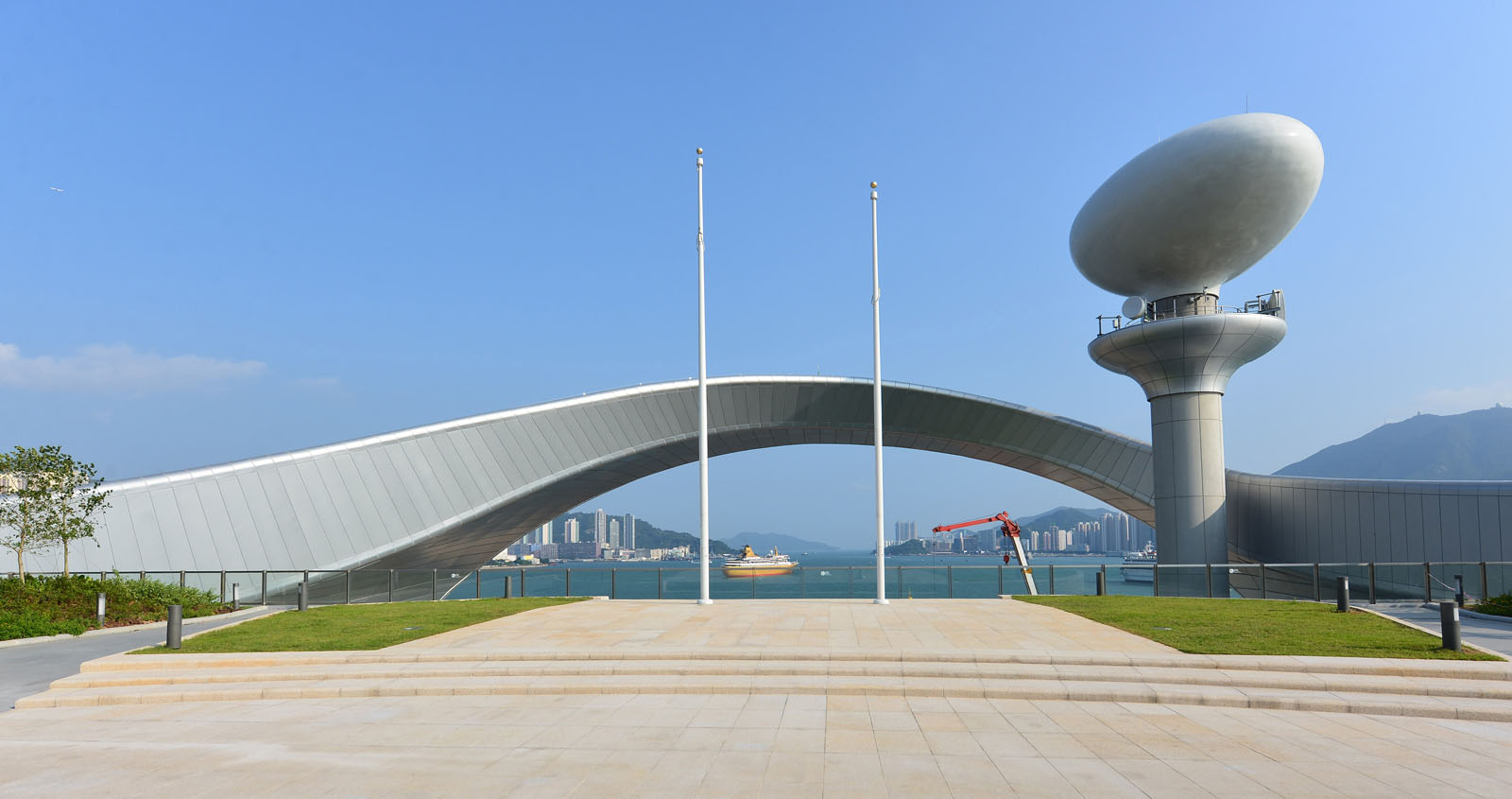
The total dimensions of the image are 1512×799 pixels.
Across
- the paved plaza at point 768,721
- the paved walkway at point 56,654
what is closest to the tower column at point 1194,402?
the paved plaza at point 768,721

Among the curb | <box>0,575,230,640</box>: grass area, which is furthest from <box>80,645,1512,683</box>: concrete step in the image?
<box>0,575,230,640</box>: grass area

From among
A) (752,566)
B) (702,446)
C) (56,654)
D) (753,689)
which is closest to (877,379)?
(702,446)

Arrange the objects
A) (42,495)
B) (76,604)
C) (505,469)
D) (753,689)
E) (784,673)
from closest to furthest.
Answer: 1. (753,689)
2. (784,673)
3. (76,604)
4. (42,495)
5. (505,469)

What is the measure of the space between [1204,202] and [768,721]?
91.5 feet

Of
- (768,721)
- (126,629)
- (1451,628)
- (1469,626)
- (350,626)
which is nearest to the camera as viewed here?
(768,721)

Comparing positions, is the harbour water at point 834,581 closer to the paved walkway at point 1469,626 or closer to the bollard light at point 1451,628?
the paved walkway at point 1469,626

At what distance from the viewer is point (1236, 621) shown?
1916 centimetres

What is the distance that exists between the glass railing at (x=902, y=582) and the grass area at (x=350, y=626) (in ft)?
9.77

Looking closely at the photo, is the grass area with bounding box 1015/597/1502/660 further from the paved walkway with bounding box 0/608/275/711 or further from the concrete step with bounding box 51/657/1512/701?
the paved walkway with bounding box 0/608/275/711

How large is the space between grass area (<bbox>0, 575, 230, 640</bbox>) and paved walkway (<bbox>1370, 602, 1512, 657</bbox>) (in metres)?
31.2

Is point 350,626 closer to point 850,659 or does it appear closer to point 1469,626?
point 850,659

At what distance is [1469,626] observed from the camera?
64.8 ft

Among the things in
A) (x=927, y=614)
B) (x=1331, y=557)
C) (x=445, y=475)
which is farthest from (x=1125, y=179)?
(x=445, y=475)

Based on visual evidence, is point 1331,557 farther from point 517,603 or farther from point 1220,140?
point 517,603
